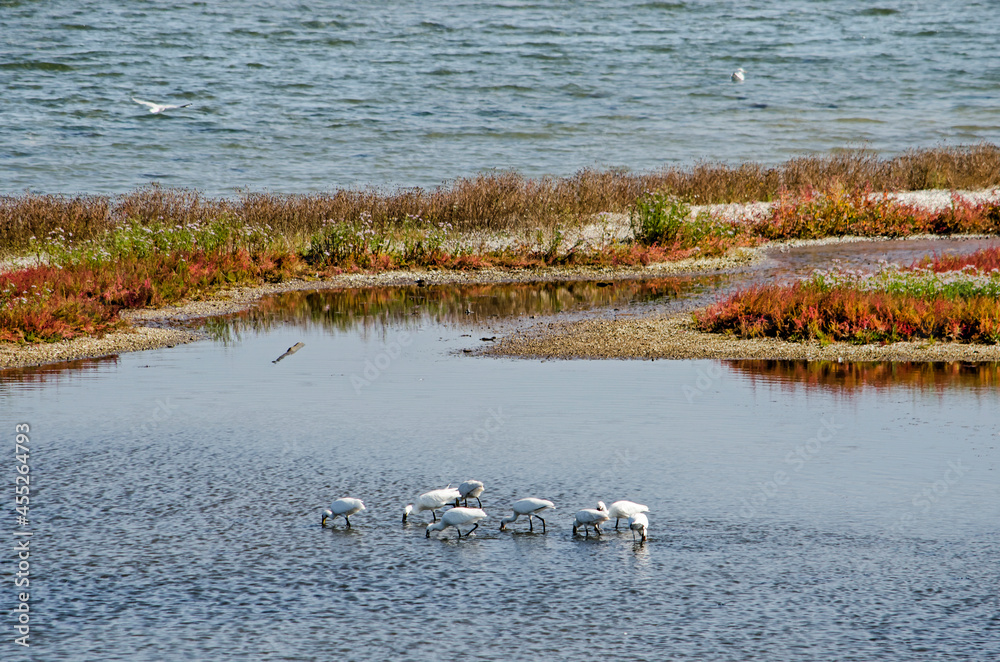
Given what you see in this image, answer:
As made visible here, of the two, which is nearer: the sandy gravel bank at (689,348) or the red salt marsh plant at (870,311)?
the sandy gravel bank at (689,348)

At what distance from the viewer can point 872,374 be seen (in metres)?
12.2

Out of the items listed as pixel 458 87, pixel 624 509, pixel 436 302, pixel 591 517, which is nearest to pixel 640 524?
pixel 624 509

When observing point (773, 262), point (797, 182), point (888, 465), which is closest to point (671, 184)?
point (797, 182)

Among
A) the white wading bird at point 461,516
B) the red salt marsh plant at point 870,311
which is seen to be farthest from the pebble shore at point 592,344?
the white wading bird at point 461,516

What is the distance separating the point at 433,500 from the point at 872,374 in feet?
23.3

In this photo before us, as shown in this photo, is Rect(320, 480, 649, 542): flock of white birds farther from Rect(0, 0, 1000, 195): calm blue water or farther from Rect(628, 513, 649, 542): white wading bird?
Rect(0, 0, 1000, 195): calm blue water

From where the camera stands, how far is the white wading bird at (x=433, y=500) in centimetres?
703

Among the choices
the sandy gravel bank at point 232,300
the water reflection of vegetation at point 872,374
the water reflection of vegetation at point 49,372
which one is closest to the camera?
the water reflection of vegetation at point 872,374

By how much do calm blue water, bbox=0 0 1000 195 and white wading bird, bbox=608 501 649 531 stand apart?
29305mm

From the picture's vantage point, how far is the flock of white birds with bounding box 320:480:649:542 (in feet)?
22.3

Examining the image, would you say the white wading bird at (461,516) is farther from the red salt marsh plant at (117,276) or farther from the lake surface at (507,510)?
the red salt marsh plant at (117,276)

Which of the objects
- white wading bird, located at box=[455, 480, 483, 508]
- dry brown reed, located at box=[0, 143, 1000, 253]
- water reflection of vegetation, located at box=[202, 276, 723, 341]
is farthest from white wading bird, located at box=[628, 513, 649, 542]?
dry brown reed, located at box=[0, 143, 1000, 253]

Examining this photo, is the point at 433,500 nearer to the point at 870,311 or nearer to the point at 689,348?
the point at 689,348

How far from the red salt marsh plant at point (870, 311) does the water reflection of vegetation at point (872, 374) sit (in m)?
1.21
